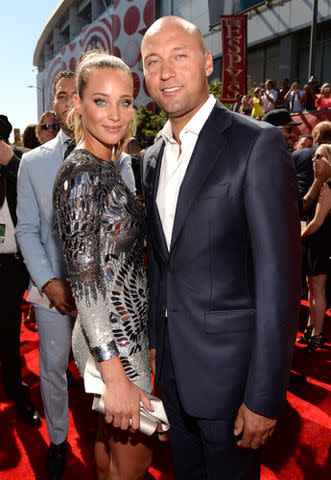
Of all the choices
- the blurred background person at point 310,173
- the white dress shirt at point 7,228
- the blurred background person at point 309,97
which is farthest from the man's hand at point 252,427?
the blurred background person at point 309,97

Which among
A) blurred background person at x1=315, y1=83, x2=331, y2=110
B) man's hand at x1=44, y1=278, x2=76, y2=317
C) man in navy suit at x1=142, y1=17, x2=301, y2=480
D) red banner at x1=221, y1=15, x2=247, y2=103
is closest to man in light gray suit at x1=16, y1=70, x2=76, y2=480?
man's hand at x1=44, y1=278, x2=76, y2=317

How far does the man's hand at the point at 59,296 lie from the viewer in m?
2.22

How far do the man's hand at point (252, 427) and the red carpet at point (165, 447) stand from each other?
128cm

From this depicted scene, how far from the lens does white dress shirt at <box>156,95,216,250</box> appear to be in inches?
63.3

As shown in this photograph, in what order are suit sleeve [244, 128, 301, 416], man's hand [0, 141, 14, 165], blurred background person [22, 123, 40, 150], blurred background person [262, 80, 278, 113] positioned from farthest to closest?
blurred background person [262, 80, 278, 113], blurred background person [22, 123, 40, 150], man's hand [0, 141, 14, 165], suit sleeve [244, 128, 301, 416]

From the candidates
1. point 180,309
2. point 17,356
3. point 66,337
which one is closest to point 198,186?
point 180,309

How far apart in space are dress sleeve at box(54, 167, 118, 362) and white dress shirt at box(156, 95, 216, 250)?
309mm

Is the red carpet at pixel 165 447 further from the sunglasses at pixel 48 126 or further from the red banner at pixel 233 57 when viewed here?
the red banner at pixel 233 57

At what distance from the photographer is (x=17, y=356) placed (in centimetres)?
314

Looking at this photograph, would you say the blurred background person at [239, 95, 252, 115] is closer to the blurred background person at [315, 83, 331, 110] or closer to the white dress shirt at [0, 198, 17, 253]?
the blurred background person at [315, 83, 331, 110]

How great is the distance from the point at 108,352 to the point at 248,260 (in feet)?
1.95

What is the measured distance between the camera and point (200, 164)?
1.49 meters

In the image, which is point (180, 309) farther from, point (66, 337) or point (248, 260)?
point (66, 337)

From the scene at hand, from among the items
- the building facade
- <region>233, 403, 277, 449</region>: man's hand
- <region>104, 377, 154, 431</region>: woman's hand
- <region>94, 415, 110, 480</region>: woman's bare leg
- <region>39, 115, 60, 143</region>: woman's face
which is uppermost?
the building facade
